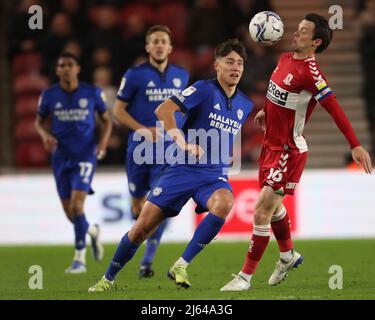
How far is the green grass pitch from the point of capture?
828 cm

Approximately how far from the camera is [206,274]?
10.1 metres

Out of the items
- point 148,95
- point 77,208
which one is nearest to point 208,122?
point 148,95

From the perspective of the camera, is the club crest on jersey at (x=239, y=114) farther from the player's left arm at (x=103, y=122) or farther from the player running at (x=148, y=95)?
the player's left arm at (x=103, y=122)

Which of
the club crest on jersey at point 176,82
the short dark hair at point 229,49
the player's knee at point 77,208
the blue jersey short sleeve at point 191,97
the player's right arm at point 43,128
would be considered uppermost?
the short dark hair at point 229,49

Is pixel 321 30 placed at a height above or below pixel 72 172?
above

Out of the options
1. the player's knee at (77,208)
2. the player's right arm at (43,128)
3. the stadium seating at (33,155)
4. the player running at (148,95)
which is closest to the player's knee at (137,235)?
the player running at (148,95)

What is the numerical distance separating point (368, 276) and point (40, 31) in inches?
354

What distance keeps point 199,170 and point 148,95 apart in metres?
2.17

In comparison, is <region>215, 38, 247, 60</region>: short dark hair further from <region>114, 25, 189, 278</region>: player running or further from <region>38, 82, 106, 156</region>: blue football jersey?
<region>38, 82, 106, 156</region>: blue football jersey

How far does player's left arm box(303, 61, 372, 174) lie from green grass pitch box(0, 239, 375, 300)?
3.85ft

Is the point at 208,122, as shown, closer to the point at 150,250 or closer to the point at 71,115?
the point at 150,250

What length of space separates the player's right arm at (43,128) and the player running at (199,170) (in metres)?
2.96

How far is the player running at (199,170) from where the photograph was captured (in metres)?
8.20
